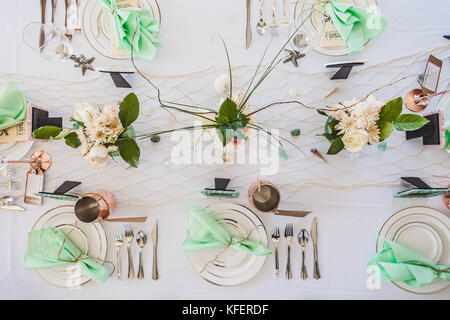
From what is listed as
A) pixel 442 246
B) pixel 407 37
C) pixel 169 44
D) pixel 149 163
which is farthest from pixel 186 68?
pixel 442 246

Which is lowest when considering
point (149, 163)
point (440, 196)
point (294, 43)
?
point (440, 196)

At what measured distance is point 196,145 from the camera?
50.3 inches

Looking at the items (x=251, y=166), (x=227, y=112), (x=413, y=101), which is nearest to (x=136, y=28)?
(x=227, y=112)

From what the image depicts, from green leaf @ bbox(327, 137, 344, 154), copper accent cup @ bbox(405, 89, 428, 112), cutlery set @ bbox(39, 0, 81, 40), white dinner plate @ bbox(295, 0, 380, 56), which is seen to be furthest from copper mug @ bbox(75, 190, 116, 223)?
copper accent cup @ bbox(405, 89, 428, 112)

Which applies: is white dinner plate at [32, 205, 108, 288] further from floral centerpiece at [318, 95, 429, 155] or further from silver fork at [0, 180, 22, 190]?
floral centerpiece at [318, 95, 429, 155]

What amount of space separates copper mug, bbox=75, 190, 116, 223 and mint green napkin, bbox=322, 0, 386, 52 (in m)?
1.15

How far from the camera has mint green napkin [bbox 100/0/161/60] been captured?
117 cm

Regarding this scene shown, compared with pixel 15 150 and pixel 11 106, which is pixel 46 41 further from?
pixel 15 150
